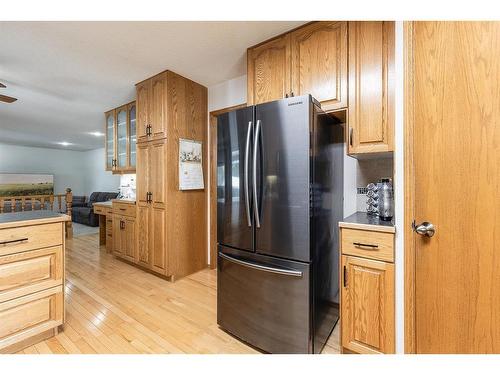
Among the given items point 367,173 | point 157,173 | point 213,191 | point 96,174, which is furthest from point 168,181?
point 96,174

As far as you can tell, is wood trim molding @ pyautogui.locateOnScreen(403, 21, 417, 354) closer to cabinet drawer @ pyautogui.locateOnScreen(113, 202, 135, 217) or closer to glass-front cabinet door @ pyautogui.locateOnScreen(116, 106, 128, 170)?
cabinet drawer @ pyautogui.locateOnScreen(113, 202, 135, 217)

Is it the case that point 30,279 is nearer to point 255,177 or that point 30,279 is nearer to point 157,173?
point 157,173

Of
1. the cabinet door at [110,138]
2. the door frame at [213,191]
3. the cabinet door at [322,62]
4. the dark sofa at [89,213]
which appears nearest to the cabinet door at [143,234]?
the door frame at [213,191]

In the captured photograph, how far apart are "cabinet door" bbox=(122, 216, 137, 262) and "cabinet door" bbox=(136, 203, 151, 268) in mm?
125

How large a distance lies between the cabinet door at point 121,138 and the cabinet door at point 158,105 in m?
1.22

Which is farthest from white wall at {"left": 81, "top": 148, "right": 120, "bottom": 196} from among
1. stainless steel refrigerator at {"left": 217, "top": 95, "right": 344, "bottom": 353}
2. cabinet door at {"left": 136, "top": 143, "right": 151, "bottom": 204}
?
stainless steel refrigerator at {"left": 217, "top": 95, "right": 344, "bottom": 353}

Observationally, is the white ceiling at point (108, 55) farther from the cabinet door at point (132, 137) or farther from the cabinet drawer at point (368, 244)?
the cabinet drawer at point (368, 244)

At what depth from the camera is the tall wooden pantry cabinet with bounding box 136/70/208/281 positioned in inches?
106

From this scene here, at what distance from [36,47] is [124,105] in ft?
5.48

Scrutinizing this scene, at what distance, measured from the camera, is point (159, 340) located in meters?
1.71

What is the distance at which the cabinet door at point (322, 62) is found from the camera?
5.51 ft

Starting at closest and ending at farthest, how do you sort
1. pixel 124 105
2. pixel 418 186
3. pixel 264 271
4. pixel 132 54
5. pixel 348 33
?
1. pixel 418 186
2. pixel 264 271
3. pixel 348 33
4. pixel 132 54
5. pixel 124 105
